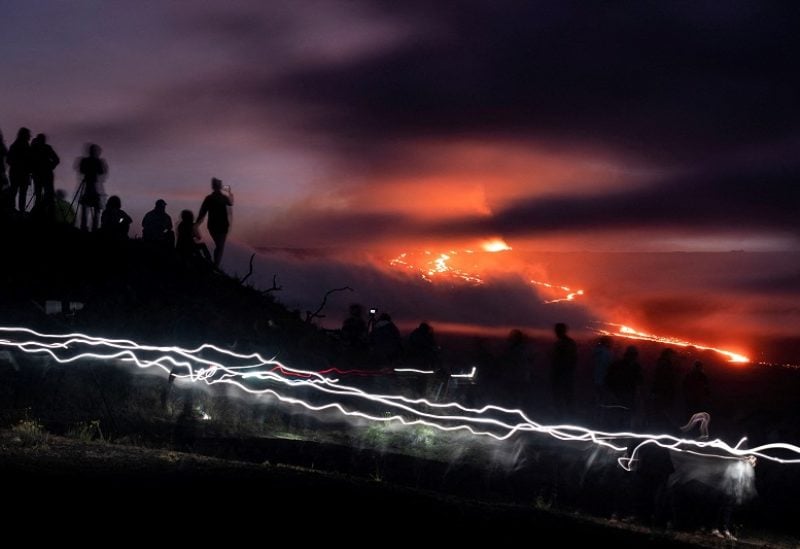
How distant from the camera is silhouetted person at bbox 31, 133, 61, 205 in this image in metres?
21.0

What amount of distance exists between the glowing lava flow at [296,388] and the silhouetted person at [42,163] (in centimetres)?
507

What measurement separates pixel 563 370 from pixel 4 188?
1239cm

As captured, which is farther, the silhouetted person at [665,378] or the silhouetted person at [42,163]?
the silhouetted person at [42,163]

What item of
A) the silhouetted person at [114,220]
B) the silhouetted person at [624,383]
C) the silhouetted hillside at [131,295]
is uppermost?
the silhouetted person at [114,220]

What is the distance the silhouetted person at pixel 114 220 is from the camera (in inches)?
907

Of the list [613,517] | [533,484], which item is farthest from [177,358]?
[613,517]

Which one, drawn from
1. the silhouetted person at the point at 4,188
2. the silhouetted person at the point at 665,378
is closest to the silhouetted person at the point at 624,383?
the silhouetted person at the point at 665,378

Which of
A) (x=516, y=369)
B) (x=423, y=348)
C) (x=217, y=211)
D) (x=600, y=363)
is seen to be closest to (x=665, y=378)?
(x=600, y=363)

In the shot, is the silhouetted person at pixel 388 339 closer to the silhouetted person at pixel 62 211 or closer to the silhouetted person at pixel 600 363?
the silhouetted person at pixel 600 363

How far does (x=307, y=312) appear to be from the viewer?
25297 mm

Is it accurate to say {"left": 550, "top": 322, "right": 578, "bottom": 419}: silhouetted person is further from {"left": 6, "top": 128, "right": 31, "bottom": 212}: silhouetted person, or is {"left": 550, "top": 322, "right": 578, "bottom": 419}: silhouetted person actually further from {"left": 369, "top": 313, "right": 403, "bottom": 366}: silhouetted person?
{"left": 6, "top": 128, "right": 31, "bottom": 212}: silhouetted person

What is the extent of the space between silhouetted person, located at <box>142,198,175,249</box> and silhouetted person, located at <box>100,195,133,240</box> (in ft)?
1.40

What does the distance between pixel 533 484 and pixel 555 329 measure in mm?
4141

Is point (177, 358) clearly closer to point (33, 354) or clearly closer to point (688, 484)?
point (33, 354)
